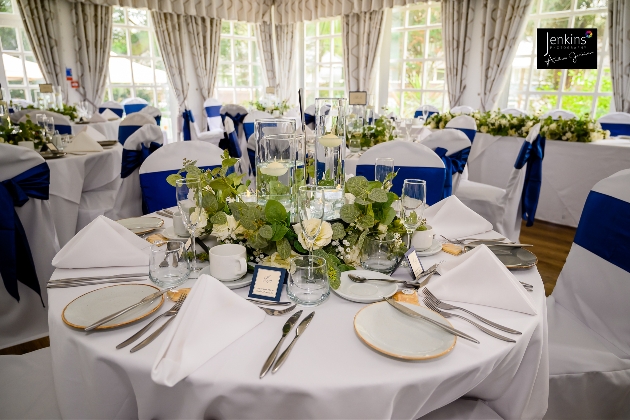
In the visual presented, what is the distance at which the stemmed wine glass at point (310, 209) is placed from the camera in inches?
36.4

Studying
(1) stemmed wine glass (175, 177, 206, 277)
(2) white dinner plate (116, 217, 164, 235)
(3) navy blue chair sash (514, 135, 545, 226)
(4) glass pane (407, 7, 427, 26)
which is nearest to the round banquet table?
(1) stemmed wine glass (175, 177, 206, 277)

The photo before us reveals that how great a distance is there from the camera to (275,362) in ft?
2.43

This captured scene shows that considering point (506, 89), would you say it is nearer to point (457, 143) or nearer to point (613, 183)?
point (457, 143)

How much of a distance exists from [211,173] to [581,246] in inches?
50.9

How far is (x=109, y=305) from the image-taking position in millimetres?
921

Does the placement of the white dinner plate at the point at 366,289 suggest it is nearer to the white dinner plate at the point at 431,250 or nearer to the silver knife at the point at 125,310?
the white dinner plate at the point at 431,250

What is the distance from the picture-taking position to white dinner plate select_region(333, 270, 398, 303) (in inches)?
37.8

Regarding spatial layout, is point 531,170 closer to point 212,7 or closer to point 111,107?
point 111,107

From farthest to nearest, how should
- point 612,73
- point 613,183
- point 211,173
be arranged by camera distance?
point 612,73, point 613,183, point 211,173

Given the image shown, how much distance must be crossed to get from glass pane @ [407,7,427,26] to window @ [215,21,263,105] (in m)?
3.56

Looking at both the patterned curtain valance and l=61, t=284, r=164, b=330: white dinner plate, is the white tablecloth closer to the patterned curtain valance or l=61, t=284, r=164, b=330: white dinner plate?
l=61, t=284, r=164, b=330: white dinner plate

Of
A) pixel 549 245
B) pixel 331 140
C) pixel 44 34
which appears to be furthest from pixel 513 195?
pixel 44 34

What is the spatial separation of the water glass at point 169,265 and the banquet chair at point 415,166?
1.27 meters

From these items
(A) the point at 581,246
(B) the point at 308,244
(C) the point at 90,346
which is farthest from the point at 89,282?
(A) the point at 581,246
